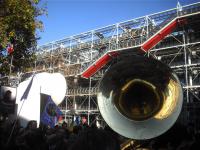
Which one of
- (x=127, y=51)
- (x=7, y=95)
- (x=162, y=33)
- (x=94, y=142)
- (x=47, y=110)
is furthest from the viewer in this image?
(x=127, y=51)

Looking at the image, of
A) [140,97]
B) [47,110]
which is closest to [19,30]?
[47,110]

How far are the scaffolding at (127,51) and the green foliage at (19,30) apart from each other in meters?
8.49

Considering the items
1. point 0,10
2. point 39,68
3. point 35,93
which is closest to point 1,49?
point 0,10

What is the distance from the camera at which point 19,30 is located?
12688 mm

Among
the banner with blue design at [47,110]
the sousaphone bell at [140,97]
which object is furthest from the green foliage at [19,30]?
the sousaphone bell at [140,97]

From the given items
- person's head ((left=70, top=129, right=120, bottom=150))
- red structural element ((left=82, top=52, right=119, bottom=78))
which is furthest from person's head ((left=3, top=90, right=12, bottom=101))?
red structural element ((left=82, top=52, right=119, bottom=78))

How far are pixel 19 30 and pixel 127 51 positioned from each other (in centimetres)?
1239

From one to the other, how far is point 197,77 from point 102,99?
18.6 meters

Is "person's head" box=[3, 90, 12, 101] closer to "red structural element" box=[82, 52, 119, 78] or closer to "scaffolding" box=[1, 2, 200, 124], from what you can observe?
"scaffolding" box=[1, 2, 200, 124]

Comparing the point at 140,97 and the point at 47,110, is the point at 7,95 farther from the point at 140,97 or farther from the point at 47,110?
the point at 140,97

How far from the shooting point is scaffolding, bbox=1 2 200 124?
2027 cm

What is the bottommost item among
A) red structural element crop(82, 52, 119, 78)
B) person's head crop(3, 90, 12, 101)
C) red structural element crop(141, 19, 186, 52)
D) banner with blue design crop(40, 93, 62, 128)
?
banner with blue design crop(40, 93, 62, 128)

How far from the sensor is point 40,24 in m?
12.9

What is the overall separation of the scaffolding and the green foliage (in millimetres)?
8489
